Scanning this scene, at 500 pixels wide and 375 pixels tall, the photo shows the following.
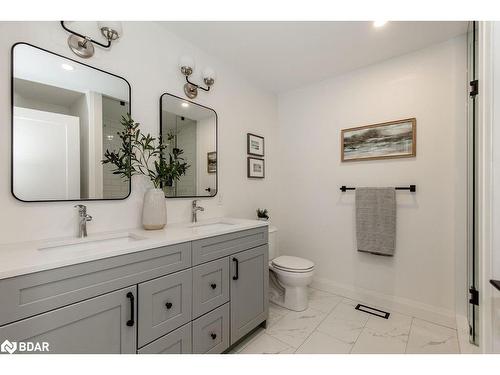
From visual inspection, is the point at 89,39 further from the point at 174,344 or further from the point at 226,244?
the point at 174,344

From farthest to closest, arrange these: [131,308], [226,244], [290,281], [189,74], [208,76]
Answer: [290,281]
[208,76]
[189,74]
[226,244]
[131,308]

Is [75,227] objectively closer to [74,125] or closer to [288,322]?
[74,125]

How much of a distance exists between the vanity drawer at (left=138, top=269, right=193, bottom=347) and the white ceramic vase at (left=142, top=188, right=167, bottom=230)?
16.3 inches

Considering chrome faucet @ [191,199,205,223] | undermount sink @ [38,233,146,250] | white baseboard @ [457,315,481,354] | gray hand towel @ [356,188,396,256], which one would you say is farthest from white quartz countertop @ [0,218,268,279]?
white baseboard @ [457,315,481,354]

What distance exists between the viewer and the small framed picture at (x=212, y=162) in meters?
2.05

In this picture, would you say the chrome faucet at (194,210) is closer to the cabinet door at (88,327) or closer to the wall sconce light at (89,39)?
the cabinet door at (88,327)

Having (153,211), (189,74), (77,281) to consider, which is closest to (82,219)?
(153,211)

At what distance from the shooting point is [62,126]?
4.12 ft

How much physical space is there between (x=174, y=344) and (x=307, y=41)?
7.64 ft

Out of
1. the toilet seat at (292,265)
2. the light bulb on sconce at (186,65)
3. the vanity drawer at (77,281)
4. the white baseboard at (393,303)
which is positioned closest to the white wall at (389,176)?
the white baseboard at (393,303)

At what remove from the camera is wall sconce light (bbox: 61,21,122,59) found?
1.29 metres

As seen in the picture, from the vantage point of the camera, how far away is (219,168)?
7.04 feet

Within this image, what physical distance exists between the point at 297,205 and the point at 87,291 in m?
2.21
